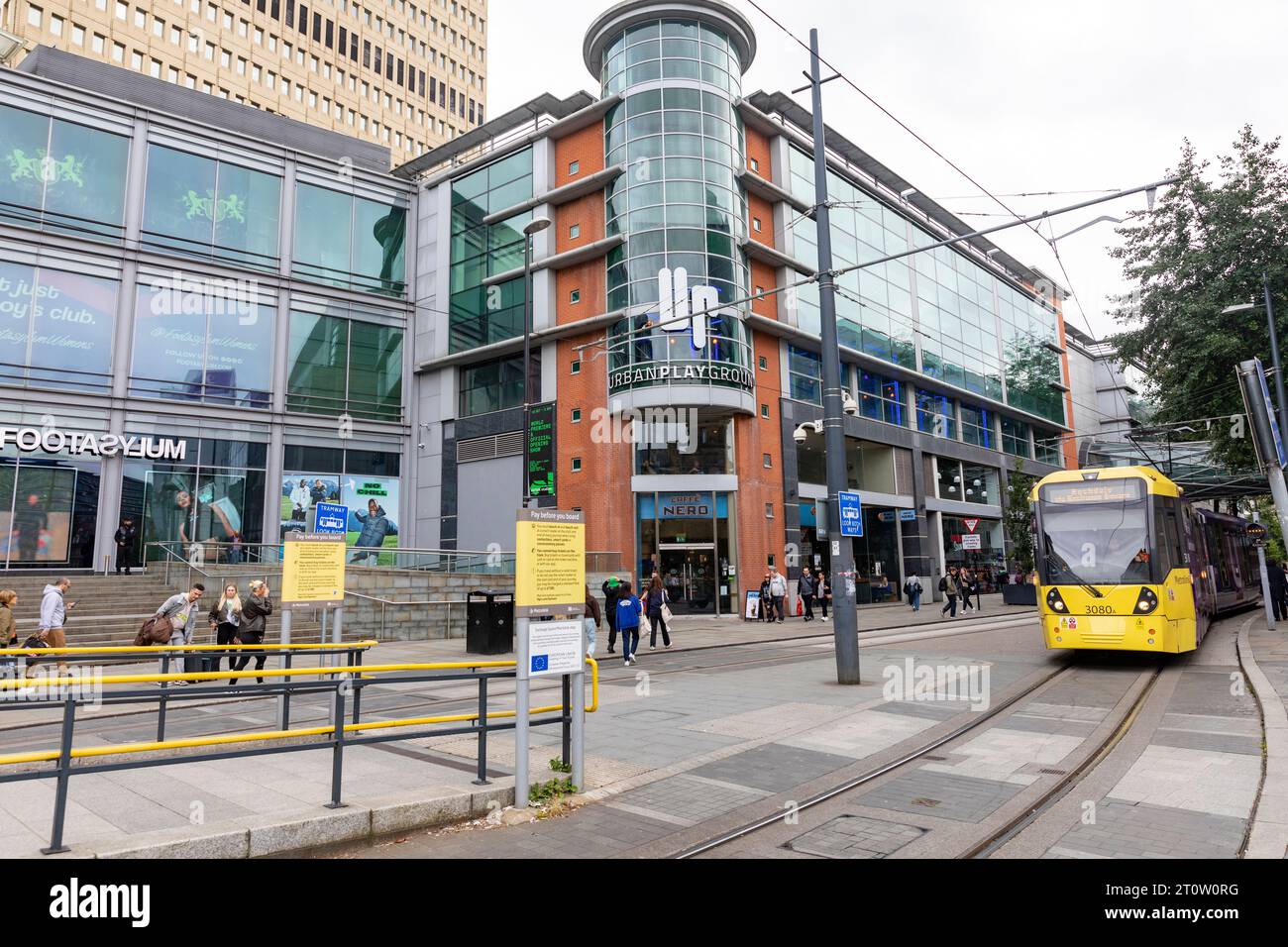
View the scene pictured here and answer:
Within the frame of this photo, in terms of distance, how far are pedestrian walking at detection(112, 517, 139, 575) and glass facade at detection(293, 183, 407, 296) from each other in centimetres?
1230

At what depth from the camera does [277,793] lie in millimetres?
5633

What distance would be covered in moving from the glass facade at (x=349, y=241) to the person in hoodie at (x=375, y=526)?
9.77 metres

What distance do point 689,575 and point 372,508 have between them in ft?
46.9

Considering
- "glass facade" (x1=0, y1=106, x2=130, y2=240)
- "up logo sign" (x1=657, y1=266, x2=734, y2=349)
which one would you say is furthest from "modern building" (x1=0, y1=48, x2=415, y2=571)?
"up logo sign" (x1=657, y1=266, x2=734, y2=349)

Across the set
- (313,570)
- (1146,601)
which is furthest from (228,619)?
(1146,601)

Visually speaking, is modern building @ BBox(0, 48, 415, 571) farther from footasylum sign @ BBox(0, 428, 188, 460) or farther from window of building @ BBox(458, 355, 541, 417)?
window of building @ BBox(458, 355, 541, 417)

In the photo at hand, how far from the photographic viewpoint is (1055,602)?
13648mm

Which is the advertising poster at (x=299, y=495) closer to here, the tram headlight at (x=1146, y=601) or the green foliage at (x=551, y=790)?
the green foliage at (x=551, y=790)

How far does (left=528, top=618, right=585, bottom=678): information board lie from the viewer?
6180 millimetres

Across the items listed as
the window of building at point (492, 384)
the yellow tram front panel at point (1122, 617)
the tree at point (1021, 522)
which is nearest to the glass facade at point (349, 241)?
the window of building at point (492, 384)
